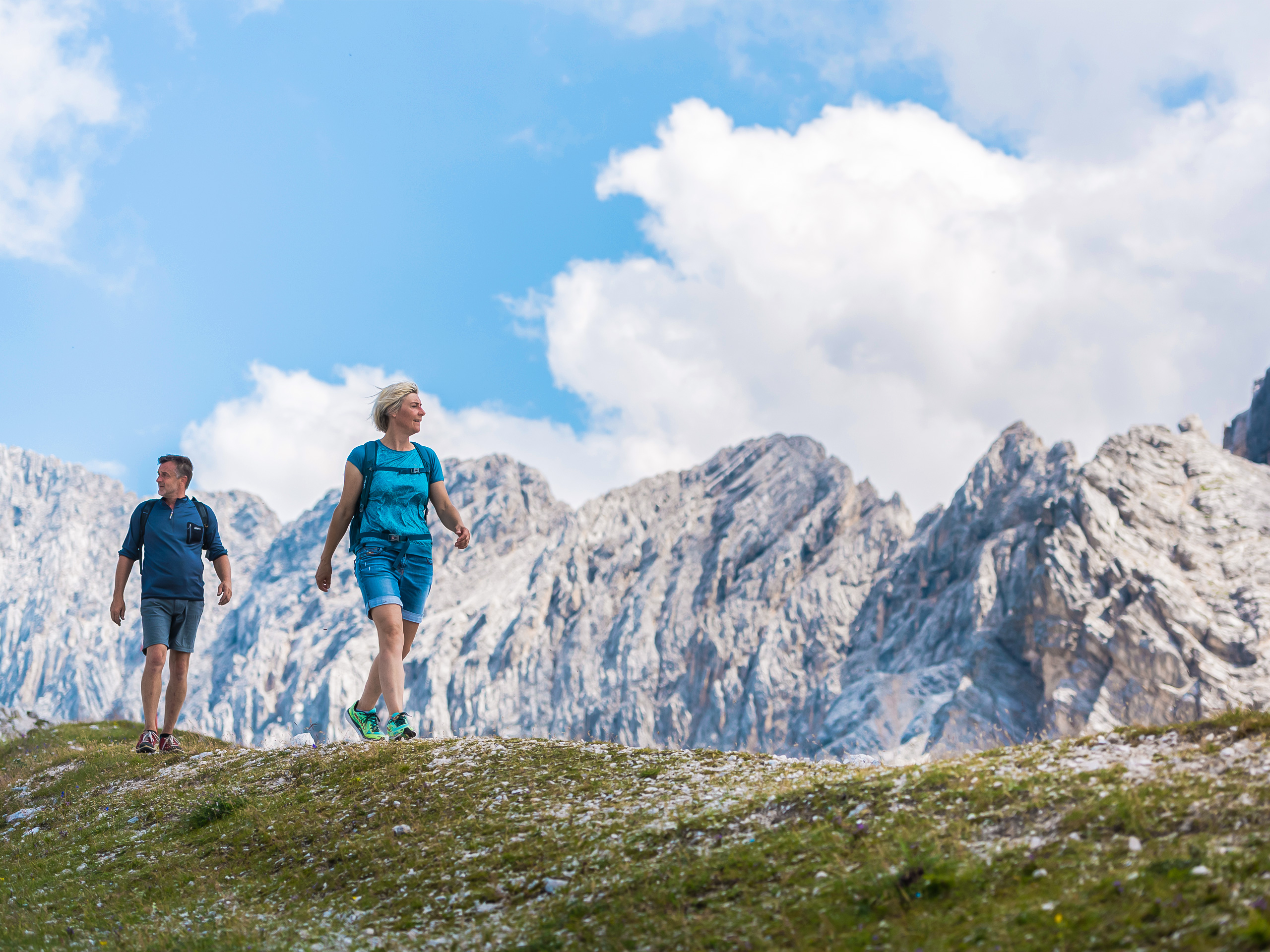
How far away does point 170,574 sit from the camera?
13.9 metres

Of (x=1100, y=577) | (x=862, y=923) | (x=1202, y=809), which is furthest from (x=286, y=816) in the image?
(x=1100, y=577)

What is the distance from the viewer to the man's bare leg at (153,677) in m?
13.7

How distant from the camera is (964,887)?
5496 millimetres

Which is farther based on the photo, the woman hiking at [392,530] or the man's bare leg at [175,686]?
the man's bare leg at [175,686]

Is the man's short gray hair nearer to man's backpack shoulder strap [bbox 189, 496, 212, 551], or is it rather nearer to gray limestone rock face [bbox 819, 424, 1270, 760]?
man's backpack shoulder strap [bbox 189, 496, 212, 551]

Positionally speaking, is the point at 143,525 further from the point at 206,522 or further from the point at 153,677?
the point at 153,677

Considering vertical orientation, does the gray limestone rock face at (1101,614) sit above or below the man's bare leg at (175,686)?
above

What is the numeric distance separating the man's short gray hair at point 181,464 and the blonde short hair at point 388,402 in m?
4.67

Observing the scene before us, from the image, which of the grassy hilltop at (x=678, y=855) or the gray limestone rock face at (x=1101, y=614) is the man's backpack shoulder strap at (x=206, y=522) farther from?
the gray limestone rock face at (x=1101, y=614)

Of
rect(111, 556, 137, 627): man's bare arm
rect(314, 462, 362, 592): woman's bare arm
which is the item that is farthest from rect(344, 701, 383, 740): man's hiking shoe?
rect(111, 556, 137, 627): man's bare arm

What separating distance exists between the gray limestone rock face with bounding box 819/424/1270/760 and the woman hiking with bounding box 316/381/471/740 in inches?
4398

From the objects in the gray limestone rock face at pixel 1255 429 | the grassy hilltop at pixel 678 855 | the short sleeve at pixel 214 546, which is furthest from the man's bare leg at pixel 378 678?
the gray limestone rock face at pixel 1255 429

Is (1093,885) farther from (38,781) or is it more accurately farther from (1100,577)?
(1100,577)

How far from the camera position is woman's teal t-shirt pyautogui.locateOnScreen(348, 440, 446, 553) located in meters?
11.3
